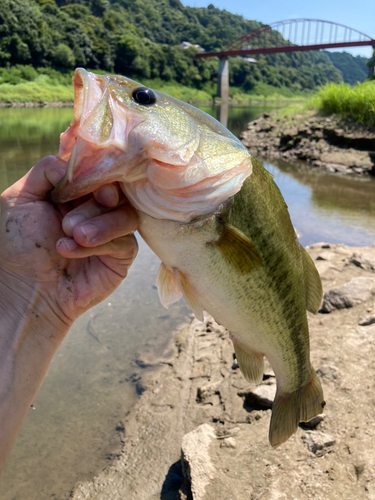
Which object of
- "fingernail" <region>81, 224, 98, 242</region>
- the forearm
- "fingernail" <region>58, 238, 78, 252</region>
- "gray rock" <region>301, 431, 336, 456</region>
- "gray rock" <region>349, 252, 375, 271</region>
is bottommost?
"gray rock" <region>349, 252, 375, 271</region>

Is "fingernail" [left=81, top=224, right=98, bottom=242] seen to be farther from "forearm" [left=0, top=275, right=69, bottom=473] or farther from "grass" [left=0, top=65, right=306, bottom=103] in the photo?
"grass" [left=0, top=65, right=306, bottom=103]

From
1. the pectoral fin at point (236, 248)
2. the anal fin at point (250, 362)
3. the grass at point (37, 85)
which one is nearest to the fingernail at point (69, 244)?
the pectoral fin at point (236, 248)

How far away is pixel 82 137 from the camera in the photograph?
1.38m

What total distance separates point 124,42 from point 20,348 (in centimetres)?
7990

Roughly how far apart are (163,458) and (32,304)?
194cm

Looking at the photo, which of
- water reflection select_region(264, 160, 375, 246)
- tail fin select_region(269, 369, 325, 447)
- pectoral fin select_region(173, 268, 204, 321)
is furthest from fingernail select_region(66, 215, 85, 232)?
water reflection select_region(264, 160, 375, 246)

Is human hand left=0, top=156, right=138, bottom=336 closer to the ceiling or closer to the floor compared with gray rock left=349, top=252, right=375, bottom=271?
closer to the ceiling

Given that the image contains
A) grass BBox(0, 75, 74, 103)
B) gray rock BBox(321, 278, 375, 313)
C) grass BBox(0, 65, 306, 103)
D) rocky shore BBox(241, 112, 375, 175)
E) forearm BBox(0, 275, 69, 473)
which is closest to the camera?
forearm BBox(0, 275, 69, 473)

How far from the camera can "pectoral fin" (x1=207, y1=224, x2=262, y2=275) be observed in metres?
1.72

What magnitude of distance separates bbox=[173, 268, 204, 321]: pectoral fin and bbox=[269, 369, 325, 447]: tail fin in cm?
85

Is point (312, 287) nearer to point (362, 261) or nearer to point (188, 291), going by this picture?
point (188, 291)

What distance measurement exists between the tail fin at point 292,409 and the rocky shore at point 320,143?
13458mm

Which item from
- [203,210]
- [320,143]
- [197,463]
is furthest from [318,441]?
[320,143]

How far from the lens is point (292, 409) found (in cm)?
231
